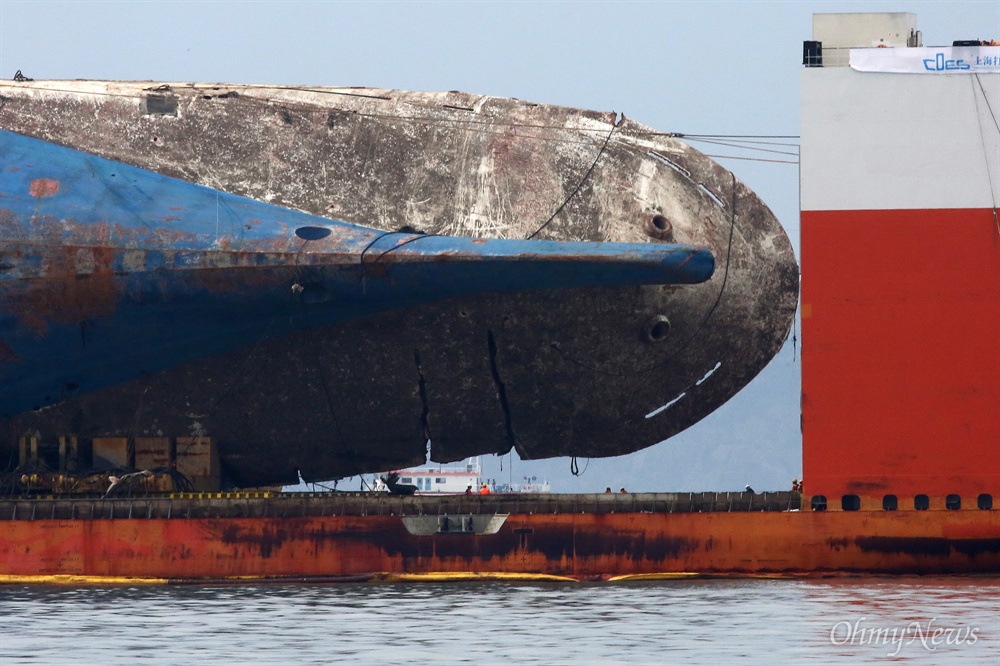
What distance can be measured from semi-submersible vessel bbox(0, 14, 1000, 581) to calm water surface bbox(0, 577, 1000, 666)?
1.50 meters

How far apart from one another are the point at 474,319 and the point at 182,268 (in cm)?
662

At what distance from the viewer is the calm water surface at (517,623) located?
24062 mm

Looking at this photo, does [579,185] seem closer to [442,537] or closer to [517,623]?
[442,537]

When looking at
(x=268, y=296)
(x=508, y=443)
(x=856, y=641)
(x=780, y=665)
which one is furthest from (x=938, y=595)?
(x=268, y=296)

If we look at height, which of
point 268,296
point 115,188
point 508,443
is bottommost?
point 508,443

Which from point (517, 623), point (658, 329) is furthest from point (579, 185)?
point (517, 623)

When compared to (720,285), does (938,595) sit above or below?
below

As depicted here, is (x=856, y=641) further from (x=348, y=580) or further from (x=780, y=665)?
(x=348, y=580)

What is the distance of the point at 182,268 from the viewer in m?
37.0

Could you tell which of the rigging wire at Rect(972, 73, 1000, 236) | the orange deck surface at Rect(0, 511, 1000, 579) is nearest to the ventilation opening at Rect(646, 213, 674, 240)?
the orange deck surface at Rect(0, 511, 1000, 579)

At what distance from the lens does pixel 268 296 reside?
121 ft

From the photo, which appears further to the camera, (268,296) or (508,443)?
(508,443)

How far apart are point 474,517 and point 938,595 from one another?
1046cm

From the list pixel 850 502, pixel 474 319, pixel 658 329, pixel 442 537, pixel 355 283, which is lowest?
pixel 442 537
